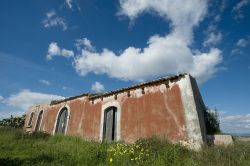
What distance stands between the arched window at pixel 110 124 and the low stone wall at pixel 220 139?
5.12 meters

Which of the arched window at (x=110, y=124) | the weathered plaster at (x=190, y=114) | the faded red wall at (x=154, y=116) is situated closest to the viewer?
the weathered plaster at (x=190, y=114)

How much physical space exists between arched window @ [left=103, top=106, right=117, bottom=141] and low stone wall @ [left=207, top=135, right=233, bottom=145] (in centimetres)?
512

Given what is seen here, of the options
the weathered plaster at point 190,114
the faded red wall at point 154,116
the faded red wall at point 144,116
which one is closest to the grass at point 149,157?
the weathered plaster at point 190,114

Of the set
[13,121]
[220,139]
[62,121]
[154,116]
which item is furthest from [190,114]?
[13,121]

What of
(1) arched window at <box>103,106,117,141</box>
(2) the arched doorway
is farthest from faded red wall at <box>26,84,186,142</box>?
(2) the arched doorway

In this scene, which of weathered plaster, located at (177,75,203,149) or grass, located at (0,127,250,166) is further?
weathered plaster, located at (177,75,203,149)

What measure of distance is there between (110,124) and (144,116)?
271 centimetres

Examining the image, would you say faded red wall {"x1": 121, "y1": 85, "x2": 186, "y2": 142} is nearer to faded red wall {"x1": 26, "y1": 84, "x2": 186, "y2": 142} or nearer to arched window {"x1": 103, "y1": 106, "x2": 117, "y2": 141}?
faded red wall {"x1": 26, "y1": 84, "x2": 186, "y2": 142}

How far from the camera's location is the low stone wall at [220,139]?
8.01m

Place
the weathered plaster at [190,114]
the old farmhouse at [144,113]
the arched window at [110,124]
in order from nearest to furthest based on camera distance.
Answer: the weathered plaster at [190,114], the old farmhouse at [144,113], the arched window at [110,124]

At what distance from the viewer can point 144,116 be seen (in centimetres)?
1002

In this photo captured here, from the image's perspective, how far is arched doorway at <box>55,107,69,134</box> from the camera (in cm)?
1573

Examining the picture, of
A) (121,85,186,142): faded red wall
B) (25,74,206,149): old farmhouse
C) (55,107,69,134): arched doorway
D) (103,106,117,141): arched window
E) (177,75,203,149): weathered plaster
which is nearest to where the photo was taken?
(177,75,203,149): weathered plaster

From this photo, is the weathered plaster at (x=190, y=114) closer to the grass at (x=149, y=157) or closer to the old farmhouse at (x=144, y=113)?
the old farmhouse at (x=144, y=113)
